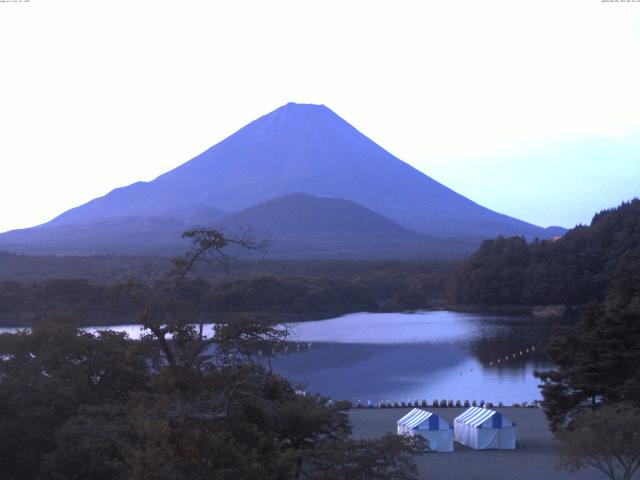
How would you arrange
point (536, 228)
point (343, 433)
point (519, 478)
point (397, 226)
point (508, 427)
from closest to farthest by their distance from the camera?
point (343, 433) → point (519, 478) → point (508, 427) → point (397, 226) → point (536, 228)

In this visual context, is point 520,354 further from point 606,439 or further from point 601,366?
point 606,439

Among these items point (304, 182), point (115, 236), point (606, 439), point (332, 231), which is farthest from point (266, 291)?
point (304, 182)

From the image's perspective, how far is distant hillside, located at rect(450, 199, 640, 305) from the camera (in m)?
33.8

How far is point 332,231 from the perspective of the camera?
7150 centimetres

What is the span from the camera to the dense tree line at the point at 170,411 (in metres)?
4.99

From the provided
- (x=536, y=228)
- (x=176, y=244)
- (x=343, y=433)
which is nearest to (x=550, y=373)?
(x=343, y=433)

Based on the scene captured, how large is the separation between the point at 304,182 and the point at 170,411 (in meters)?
77.0

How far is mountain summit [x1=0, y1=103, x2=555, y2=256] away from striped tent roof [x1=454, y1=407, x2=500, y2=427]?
6445 centimetres

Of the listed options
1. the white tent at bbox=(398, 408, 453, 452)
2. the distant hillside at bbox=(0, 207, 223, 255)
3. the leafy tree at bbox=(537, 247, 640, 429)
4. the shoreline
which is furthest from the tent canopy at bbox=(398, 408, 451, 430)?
the distant hillside at bbox=(0, 207, 223, 255)

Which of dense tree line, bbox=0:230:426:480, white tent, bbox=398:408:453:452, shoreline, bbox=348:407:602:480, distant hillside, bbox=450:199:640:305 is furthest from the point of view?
distant hillside, bbox=450:199:640:305

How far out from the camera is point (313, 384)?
18.2m

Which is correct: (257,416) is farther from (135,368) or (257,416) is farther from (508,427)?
(508,427)

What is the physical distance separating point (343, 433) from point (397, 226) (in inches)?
2649

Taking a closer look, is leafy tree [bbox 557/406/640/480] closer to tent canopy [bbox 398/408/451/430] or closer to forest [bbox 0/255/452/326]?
tent canopy [bbox 398/408/451/430]
